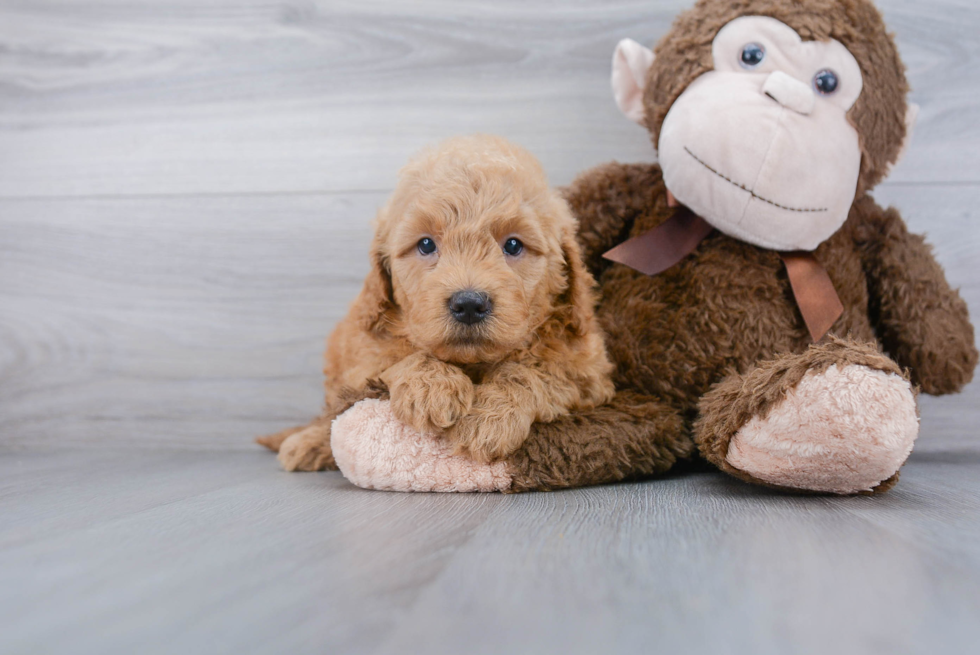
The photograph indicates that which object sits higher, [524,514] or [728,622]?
[728,622]

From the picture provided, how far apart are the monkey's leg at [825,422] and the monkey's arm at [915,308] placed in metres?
0.38

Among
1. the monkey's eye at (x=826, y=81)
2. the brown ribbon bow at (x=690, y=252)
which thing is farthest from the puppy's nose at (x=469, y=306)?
the monkey's eye at (x=826, y=81)

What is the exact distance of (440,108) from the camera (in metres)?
1.76

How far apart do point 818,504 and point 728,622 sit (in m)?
0.47

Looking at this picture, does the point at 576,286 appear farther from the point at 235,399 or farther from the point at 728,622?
the point at 235,399

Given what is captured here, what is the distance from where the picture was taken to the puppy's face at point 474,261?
41.3 inches

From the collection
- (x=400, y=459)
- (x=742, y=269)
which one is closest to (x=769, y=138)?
(x=742, y=269)

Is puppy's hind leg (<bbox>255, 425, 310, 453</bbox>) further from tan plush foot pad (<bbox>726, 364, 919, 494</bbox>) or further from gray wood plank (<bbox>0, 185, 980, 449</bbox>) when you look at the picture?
tan plush foot pad (<bbox>726, 364, 919, 494</bbox>)

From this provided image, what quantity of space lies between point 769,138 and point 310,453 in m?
1.09

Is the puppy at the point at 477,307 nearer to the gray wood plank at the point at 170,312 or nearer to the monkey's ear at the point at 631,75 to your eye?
the monkey's ear at the point at 631,75

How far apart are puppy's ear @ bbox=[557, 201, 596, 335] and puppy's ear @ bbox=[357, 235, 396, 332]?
12.3 inches

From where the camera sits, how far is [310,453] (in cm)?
143

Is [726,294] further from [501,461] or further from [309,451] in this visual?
[309,451]

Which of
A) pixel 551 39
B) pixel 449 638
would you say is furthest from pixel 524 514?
pixel 551 39
